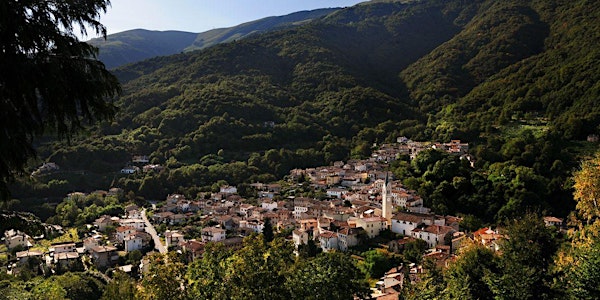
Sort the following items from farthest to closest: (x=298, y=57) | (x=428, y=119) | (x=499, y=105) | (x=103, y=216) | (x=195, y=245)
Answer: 1. (x=298, y=57)
2. (x=428, y=119)
3. (x=499, y=105)
4. (x=103, y=216)
5. (x=195, y=245)

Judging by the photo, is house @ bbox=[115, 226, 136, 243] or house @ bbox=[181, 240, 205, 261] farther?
house @ bbox=[115, 226, 136, 243]

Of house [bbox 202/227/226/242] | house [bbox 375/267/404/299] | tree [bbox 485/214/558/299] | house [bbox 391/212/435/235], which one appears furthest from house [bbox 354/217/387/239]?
tree [bbox 485/214/558/299]

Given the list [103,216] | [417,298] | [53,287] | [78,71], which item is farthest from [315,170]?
[78,71]

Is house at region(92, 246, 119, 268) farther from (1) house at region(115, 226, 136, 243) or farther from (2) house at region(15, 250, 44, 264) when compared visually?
(2) house at region(15, 250, 44, 264)

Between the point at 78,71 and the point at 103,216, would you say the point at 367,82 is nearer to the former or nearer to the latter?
the point at 103,216

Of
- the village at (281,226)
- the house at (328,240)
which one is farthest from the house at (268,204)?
the house at (328,240)

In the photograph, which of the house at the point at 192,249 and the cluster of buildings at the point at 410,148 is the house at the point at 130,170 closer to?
the house at the point at 192,249
